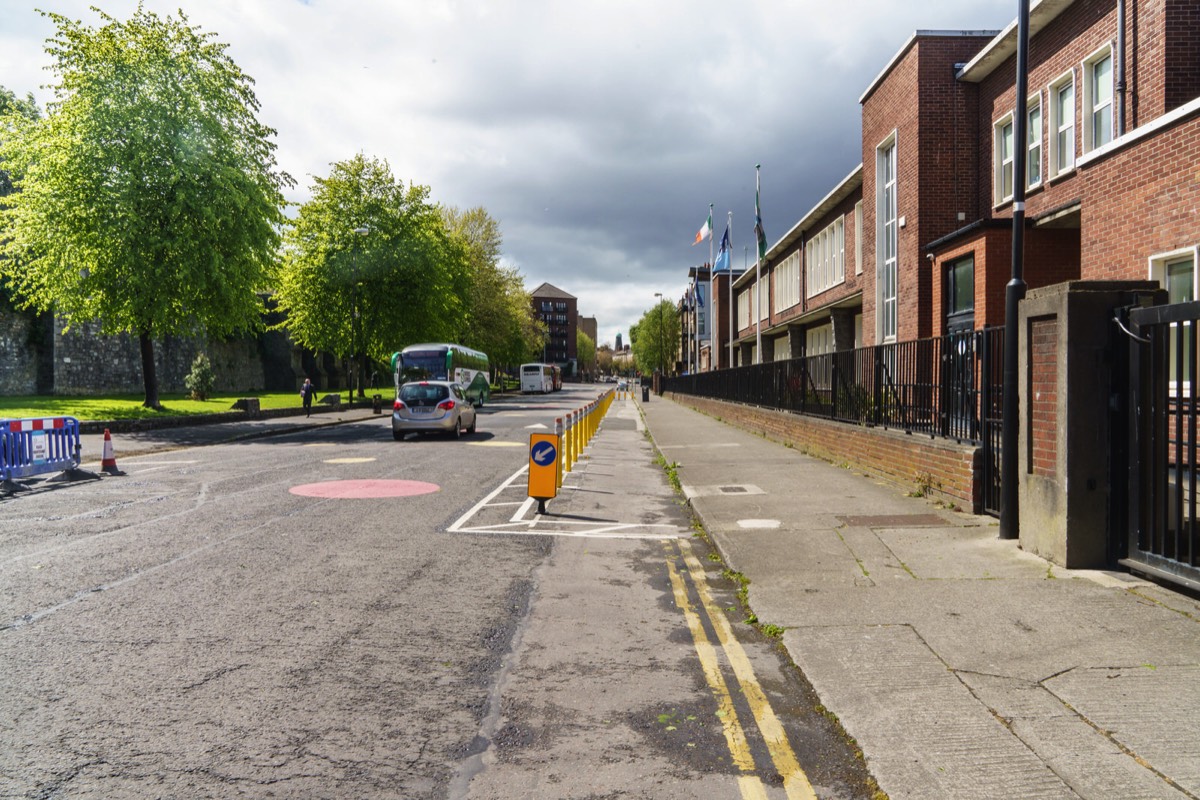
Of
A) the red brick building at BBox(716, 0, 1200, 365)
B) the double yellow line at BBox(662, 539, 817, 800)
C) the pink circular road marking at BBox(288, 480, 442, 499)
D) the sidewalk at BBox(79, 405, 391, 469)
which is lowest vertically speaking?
the double yellow line at BBox(662, 539, 817, 800)

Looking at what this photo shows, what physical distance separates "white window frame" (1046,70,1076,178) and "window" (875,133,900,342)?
7385 mm

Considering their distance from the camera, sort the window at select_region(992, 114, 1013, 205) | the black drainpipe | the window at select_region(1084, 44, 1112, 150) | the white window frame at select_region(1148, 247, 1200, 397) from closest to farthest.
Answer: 1. the white window frame at select_region(1148, 247, 1200, 397)
2. the black drainpipe
3. the window at select_region(1084, 44, 1112, 150)
4. the window at select_region(992, 114, 1013, 205)

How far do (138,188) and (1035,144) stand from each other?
26295mm

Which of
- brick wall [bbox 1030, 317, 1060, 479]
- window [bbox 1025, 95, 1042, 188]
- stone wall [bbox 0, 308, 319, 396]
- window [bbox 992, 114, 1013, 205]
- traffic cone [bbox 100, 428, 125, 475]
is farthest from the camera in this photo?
stone wall [bbox 0, 308, 319, 396]

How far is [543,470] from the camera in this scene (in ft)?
35.1

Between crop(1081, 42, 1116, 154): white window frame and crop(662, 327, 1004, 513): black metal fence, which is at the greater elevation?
crop(1081, 42, 1116, 154): white window frame

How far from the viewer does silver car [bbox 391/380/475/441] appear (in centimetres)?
2231

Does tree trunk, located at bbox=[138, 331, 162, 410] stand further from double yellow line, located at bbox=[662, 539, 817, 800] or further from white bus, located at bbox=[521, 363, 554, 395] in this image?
white bus, located at bbox=[521, 363, 554, 395]

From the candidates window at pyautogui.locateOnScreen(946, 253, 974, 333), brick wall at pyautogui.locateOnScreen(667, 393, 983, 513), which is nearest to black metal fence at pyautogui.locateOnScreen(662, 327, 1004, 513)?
brick wall at pyautogui.locateOnScreen(667, 393, 983, 513)

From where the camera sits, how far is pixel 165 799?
10.6 feet

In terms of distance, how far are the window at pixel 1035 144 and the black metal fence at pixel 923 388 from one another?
6.21 meters

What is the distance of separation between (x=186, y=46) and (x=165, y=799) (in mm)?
32546

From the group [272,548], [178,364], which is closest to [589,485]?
[272,548]

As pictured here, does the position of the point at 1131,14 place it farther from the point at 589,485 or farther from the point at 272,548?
the point at 272,548
